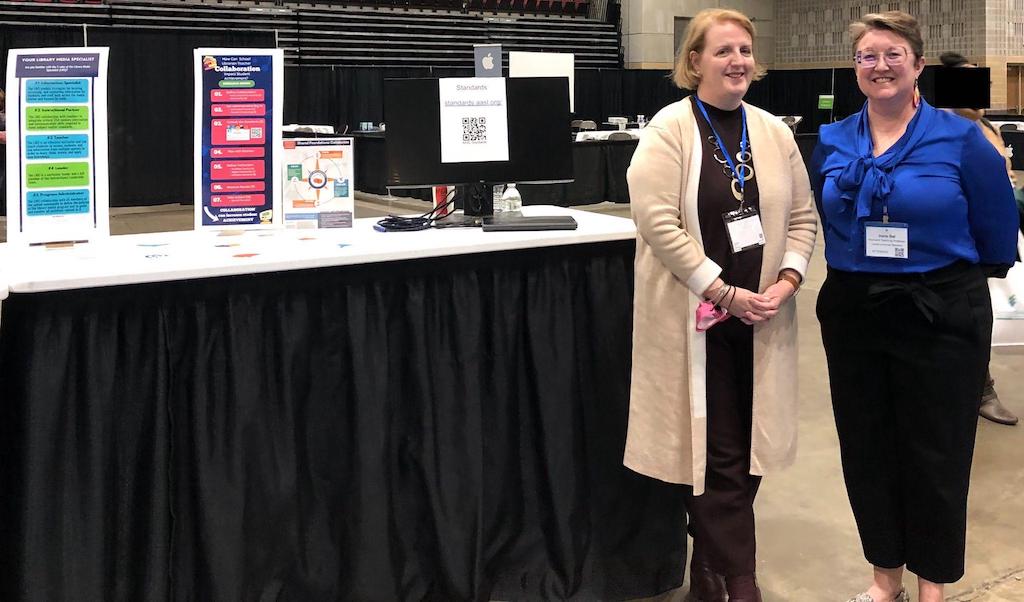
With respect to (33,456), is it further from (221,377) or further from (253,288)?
(253,288)

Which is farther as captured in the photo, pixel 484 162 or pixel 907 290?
pixel 484 162

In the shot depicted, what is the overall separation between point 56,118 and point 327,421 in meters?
0.93

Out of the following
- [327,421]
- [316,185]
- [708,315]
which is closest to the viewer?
[708,315]

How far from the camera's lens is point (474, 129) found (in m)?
2.59

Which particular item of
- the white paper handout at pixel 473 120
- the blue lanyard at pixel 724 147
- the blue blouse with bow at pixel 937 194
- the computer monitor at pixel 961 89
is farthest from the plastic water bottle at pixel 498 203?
the computer monitor at pixel 961 89

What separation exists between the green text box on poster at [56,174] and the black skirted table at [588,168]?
7.85 meters

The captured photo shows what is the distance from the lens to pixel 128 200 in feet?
37.5

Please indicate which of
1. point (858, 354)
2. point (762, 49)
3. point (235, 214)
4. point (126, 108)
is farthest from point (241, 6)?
point (858, 354)

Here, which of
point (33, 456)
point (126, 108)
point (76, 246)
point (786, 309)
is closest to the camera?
point (33, 456)

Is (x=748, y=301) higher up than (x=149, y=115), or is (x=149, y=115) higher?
(x=149, y=115)

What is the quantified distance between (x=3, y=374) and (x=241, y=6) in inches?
510

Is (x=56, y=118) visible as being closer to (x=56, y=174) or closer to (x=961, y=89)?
(x=56, y=174)

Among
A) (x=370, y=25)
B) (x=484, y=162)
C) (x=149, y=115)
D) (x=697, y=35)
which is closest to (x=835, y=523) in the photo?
(x=484, y=162)

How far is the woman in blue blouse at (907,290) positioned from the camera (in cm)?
192
